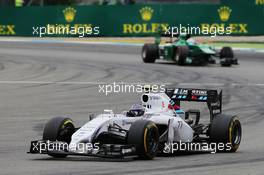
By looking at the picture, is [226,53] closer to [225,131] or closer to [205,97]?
[205,97]

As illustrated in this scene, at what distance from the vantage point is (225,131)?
12.5 m

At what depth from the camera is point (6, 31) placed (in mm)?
51406

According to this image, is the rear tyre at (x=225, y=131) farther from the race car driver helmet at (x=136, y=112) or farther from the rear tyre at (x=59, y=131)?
the rear tyre at (x=59, y=131)

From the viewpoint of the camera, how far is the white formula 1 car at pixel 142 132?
11.0m

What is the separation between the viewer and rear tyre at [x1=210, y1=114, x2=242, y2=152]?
12477 millimetres

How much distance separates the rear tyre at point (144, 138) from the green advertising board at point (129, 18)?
114 ft

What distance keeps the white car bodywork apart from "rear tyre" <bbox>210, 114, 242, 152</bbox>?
343 mm

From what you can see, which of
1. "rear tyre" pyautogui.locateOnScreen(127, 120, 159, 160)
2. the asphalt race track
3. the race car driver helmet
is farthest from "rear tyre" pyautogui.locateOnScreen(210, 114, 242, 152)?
"rear tyre" pyautogui.locateOnScreen(127, 120, 159, 160)

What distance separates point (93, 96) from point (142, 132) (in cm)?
1063

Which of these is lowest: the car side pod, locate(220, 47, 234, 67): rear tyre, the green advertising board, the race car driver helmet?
the car side pod

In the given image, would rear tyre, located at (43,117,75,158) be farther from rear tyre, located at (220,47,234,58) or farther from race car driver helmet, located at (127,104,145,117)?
rear tyre, located at (220,47,234,58)

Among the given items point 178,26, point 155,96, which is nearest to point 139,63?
point 178,26

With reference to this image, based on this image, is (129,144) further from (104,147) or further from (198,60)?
(198,60)

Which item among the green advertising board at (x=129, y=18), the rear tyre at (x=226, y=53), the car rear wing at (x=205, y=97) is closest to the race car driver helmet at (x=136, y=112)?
the car rear wing at (x=205, y=97)
